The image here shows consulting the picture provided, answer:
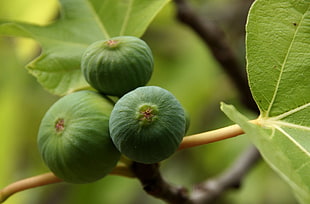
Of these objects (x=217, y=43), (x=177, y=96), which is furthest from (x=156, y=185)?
(x=177, y=96)

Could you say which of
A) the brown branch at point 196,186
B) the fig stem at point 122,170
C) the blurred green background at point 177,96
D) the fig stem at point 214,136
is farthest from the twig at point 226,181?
the fig stem at point 214,136

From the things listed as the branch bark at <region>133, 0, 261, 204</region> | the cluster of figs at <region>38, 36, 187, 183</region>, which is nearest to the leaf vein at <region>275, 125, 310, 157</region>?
the cluster of figs at <region>38, 36, 187, 183</region>

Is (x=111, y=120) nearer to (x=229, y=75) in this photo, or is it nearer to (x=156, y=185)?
(x=156, y=185)

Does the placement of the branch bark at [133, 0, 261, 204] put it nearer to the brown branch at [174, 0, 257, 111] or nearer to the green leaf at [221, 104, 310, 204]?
the brown branch at [174, 0, 257, 111]

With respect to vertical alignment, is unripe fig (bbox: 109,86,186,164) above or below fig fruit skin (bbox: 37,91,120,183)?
above

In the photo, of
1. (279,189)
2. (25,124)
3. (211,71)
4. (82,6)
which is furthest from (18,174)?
(82,6)

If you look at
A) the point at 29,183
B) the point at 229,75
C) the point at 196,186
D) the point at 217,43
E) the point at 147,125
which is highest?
the point at 147,125

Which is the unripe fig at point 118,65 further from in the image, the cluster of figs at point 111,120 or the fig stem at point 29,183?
the fig stem at point 29,183

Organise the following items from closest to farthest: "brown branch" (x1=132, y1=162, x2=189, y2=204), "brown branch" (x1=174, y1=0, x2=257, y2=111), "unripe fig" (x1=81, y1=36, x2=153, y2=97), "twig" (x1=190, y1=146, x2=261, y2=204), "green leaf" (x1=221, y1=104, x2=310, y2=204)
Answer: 1. "green leaf" (x1=221, y1=104, x2=310, y2=204)
2. "unripe fig" (x1=81, y1=36, x2=153, y2=97)
3. "brown branch" (x1=132, y1=162, x2=189, y2=204)
4. "twig" (x1=190, y1=146, x2=261, y2=204)
5. "brown branch" (x1=174, y1=0, x2=257, y2=111)
